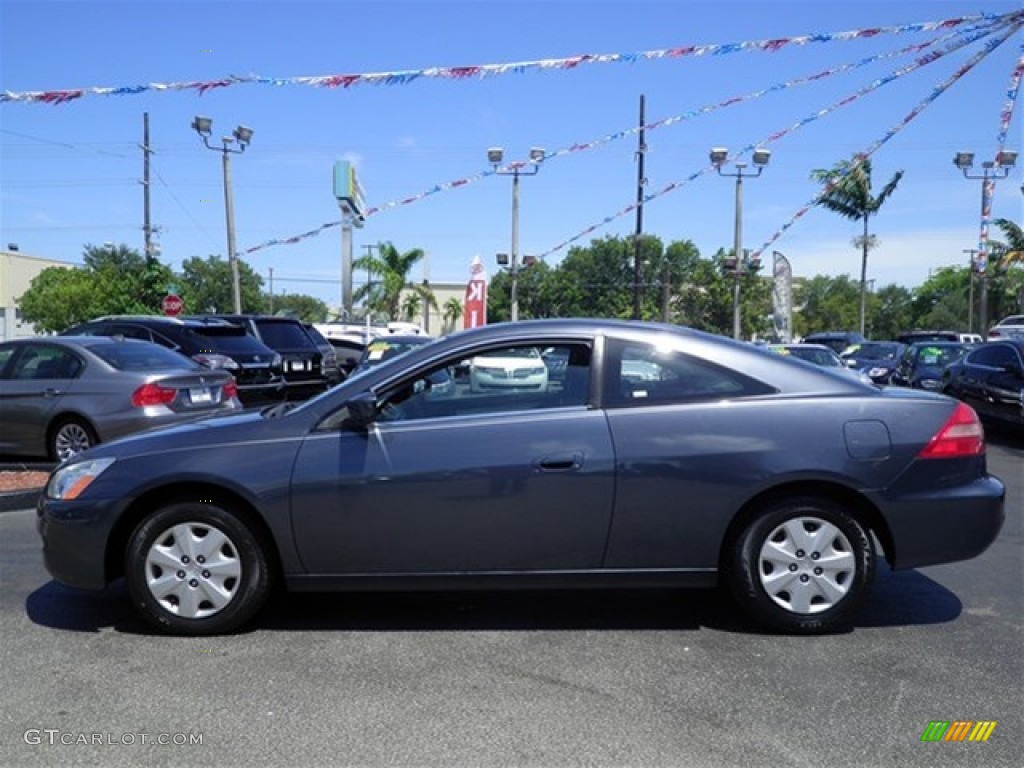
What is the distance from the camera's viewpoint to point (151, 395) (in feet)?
27.3

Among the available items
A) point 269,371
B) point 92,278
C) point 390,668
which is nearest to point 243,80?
point 269,371

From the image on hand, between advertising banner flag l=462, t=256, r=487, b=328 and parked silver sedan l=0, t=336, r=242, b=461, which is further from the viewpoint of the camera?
advertising banner flag l=462, t=256, r=487, b=328

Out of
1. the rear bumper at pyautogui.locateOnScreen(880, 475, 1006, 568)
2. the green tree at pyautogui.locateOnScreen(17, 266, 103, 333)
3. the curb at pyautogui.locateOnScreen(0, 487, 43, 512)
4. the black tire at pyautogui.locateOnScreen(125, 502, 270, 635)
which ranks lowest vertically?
the curb at pyautogui.locateOnScreen(0, 487, 43, 512)

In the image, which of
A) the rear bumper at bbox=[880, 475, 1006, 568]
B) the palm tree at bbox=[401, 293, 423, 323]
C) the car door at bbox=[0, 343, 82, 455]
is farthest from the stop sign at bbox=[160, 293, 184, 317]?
the palm tree at bbox=[401, 293, 423, 323]

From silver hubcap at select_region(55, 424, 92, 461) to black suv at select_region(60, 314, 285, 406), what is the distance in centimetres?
337

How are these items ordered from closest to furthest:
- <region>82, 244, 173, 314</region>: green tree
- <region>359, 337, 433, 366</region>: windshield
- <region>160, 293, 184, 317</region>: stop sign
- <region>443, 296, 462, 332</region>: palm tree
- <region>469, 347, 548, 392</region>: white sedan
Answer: <region>469, 347, 548, 392</region>: white sedan → <region>359, 337, 433, 366</region>: windshield → <region>160, 293, 184, 317</region>: stop sign → <region>82, 244, 173, 314</region>: green tree → <region>443, 296, 462, 332</region>: palm tree

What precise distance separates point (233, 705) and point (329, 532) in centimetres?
90

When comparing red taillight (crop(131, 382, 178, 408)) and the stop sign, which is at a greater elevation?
the stop sign

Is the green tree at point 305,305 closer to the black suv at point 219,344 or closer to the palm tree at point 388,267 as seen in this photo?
the palm tree at point 388,267

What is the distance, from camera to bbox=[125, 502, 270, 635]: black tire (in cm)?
413

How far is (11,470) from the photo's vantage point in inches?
329

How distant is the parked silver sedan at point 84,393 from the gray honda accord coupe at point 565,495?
4281mm

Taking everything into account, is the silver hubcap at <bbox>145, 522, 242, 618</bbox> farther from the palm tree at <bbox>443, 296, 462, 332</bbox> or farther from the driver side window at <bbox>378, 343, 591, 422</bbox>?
the palm tree at <bbox>443, 296, 462, 332</bbox>

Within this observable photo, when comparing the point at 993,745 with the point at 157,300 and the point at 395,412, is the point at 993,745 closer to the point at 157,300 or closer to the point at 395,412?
the point at 395,412
